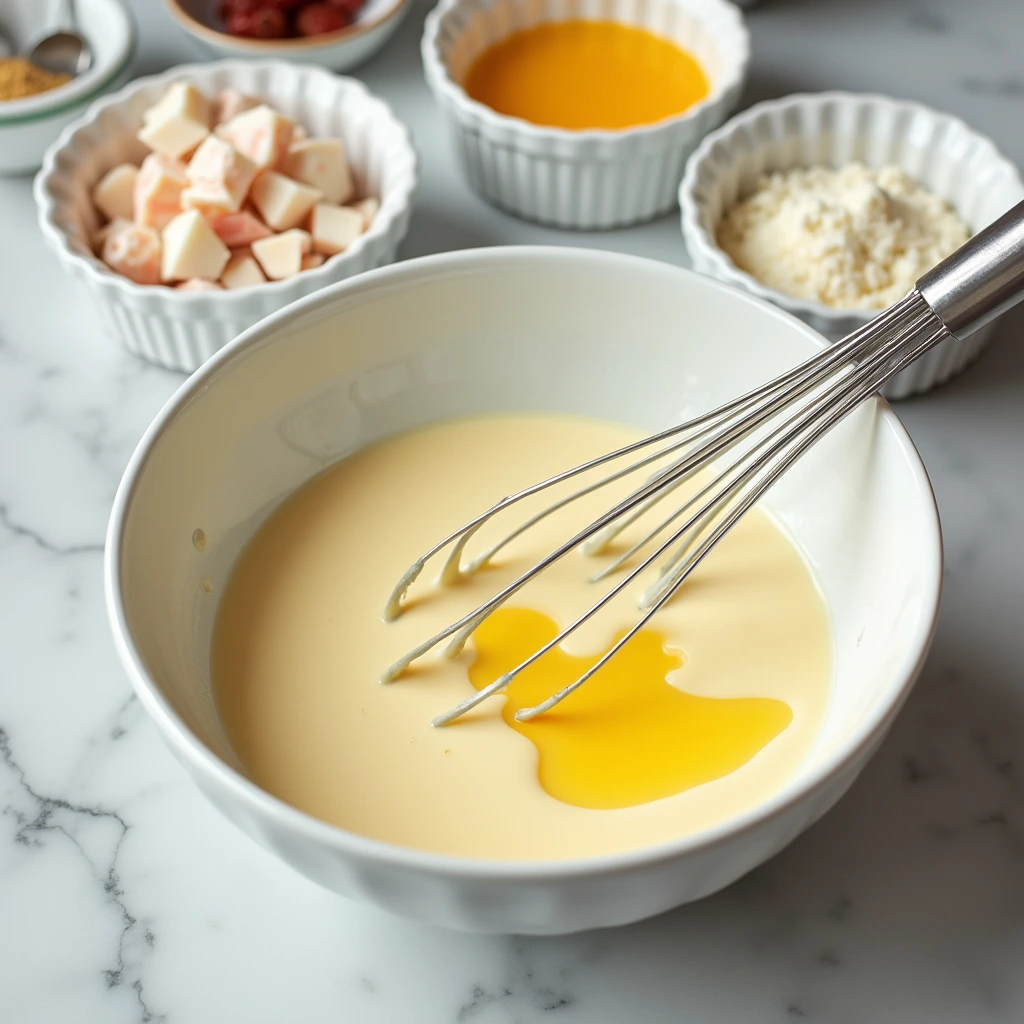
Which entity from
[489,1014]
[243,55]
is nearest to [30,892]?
[489,1014]

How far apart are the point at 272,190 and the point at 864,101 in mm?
578

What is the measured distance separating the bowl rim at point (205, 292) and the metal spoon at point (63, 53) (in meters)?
0.10

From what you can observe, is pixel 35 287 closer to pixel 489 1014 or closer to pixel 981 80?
pixel 489 1014

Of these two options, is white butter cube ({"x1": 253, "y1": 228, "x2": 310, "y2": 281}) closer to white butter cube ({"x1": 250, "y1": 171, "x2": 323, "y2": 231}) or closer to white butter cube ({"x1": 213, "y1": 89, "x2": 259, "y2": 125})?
white butter cube ({"x1": 250, "y1": 171, "x2": 323, "y2": 231})

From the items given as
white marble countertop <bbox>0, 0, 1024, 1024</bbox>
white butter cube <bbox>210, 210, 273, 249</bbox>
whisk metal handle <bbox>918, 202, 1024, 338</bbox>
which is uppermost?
whisk metal handle <bbox>918, 202, 1024, 338</bbox>

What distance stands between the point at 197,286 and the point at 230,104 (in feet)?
0.81

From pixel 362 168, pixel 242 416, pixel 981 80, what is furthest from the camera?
pixel 981 80

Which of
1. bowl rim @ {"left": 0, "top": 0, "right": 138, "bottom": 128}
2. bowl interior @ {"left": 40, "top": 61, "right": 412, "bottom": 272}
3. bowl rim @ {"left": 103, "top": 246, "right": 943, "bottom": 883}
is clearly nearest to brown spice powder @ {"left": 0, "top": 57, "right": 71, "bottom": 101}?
bowl rim @ {"left": 0, "top": 0, "right": 138, "bottom": 128}

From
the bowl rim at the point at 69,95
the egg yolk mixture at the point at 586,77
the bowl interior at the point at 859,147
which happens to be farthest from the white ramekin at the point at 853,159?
the bowl rim at the point at 69,95

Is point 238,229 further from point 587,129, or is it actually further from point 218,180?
point 587,129

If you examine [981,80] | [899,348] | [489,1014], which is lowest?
[489,1014]

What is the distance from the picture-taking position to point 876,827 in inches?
31.9

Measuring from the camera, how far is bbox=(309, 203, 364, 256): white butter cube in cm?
112

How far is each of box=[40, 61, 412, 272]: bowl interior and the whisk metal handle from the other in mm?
542
